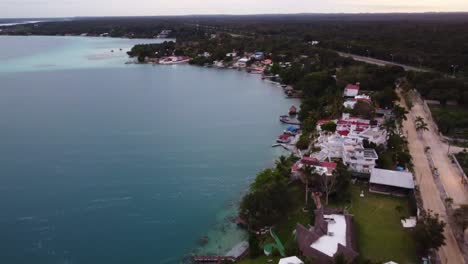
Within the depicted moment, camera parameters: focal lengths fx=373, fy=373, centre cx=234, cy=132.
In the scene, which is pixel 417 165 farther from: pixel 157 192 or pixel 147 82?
pixel 147 82

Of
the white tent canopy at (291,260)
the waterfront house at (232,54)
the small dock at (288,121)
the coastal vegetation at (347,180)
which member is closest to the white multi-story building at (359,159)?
the coastal vegetation at (347,180)

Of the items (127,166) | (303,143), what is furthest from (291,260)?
(127,166)

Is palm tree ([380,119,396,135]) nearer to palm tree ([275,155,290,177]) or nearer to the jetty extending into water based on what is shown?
palm tree ([275,155,290,177])

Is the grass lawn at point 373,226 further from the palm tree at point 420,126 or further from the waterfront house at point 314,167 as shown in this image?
the palm tree at point 420,126

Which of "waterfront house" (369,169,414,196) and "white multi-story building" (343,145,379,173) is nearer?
"waterfront house" (369,169,414,196)

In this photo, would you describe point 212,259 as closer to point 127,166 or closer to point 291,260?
point 291,260

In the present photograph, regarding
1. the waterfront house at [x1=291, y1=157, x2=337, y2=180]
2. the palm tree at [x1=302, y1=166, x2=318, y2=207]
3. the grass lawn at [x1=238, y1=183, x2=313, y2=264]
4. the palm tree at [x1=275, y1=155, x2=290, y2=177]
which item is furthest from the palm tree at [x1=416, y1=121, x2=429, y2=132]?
the grass lawn at [x1=238, y1=183, x2=313, y2=264]
